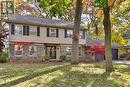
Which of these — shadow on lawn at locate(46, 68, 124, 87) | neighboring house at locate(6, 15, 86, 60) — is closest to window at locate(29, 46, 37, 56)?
neighboring house at locate(6, 15, 86, 60)

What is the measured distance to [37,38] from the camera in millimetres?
45656

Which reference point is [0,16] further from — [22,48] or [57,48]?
[57,48]

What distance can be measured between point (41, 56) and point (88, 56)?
916cm

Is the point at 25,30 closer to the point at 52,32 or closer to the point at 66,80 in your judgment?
the point at 52,32

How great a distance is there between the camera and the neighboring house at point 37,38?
4281 centimetres

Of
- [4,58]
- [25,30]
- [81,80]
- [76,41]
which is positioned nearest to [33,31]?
[25,30]

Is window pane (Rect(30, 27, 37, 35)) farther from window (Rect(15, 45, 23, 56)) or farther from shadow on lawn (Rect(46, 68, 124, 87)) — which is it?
shadow on lawn (Rect(46, 68, 124, 87))

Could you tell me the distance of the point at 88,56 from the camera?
169 ft

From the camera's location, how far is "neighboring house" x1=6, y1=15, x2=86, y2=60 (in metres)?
42.8

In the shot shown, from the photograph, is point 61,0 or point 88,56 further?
point 88,56

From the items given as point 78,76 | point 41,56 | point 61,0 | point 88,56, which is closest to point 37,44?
point 41,56

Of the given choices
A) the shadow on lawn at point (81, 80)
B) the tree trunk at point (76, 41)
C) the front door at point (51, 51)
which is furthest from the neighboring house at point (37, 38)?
the shadow on lawn at point (81, 80)

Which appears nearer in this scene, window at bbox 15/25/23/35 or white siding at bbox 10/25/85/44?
window at bbox 15/25/23/35

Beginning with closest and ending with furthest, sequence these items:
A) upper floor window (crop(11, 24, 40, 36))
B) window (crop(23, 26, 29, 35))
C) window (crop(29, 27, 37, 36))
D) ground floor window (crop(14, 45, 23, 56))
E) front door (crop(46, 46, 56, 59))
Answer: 1. upper floor window (crop(11, 24, 40, 36))
2. ground floor window (crop(14, 45, 23, 56))
3. window (crop(23, 26, 29, 35))
4. window (crop(29, 27, 37, 36))
5. front door (crop(46, 46, 56, 59))
